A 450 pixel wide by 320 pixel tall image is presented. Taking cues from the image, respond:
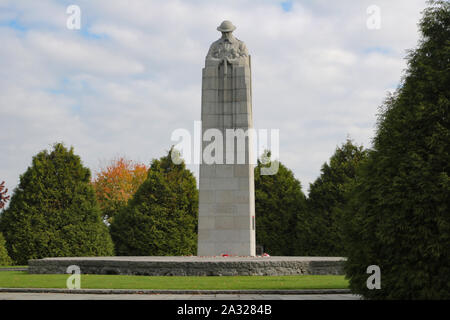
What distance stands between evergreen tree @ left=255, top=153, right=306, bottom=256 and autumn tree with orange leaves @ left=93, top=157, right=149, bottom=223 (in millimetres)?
20868

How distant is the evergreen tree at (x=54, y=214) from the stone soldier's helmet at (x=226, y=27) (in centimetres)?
1221

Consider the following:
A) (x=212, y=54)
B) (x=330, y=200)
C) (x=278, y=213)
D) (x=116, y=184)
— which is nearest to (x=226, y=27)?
(x=212, y=54)

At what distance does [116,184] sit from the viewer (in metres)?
51.9

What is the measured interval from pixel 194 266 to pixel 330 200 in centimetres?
1411

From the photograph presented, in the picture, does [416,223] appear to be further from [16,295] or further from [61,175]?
[61,175]

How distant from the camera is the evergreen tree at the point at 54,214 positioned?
28094 mm

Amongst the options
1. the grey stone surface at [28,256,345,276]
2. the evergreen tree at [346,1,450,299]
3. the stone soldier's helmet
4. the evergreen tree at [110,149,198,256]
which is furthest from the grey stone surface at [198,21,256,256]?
the evergreen tree at [346,1,450,299]

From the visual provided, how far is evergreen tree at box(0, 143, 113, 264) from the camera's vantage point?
28.1m

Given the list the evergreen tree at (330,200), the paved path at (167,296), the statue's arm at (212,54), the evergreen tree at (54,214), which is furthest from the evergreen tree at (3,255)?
the evergreen tree at (330,200)

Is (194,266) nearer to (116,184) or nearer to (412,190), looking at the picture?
(412,190)

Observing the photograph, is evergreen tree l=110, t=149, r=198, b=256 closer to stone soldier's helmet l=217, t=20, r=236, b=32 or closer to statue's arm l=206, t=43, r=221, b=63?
statue's arm l=206, t=43, r=221, b=63

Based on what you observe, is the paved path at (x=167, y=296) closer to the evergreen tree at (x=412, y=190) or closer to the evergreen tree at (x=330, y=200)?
the evergreen tree at (x=412, y=190)
